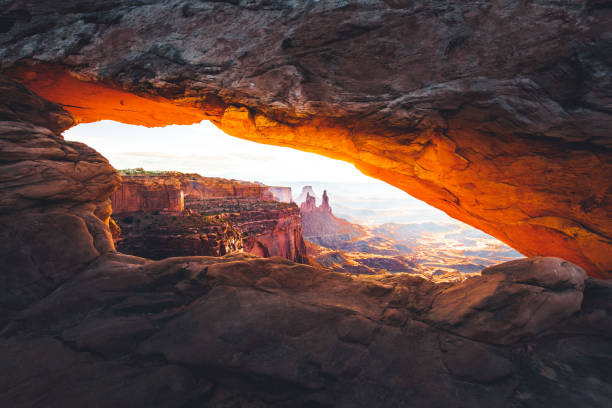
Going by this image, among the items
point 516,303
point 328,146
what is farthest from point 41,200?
point 516,303

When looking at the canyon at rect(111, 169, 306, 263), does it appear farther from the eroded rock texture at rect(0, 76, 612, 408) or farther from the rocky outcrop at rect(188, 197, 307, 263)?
the eroded rock texture at rect(0, 76, 612, 408)

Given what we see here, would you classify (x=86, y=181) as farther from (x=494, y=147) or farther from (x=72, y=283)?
(x=494, y=147)

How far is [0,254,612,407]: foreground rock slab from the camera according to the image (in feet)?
9.59

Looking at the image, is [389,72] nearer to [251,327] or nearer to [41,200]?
[251,327]

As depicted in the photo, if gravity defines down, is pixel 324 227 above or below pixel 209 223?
below

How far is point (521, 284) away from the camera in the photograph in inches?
155

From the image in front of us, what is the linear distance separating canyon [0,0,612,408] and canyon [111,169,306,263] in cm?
593

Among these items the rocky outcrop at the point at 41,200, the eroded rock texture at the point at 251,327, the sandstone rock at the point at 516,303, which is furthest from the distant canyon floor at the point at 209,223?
the sandstone rock at the point at 516,303

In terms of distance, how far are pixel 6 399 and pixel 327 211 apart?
74.8 meters

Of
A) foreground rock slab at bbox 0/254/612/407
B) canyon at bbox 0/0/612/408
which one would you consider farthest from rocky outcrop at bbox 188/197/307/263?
foreground rock slab at bbox 0/254/612/407

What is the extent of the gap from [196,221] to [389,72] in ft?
55.5

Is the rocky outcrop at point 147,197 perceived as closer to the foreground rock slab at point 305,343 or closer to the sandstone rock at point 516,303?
the foreground rock slab at point 305,343

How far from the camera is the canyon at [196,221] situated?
49.7ft

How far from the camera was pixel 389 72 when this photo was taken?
511cm
